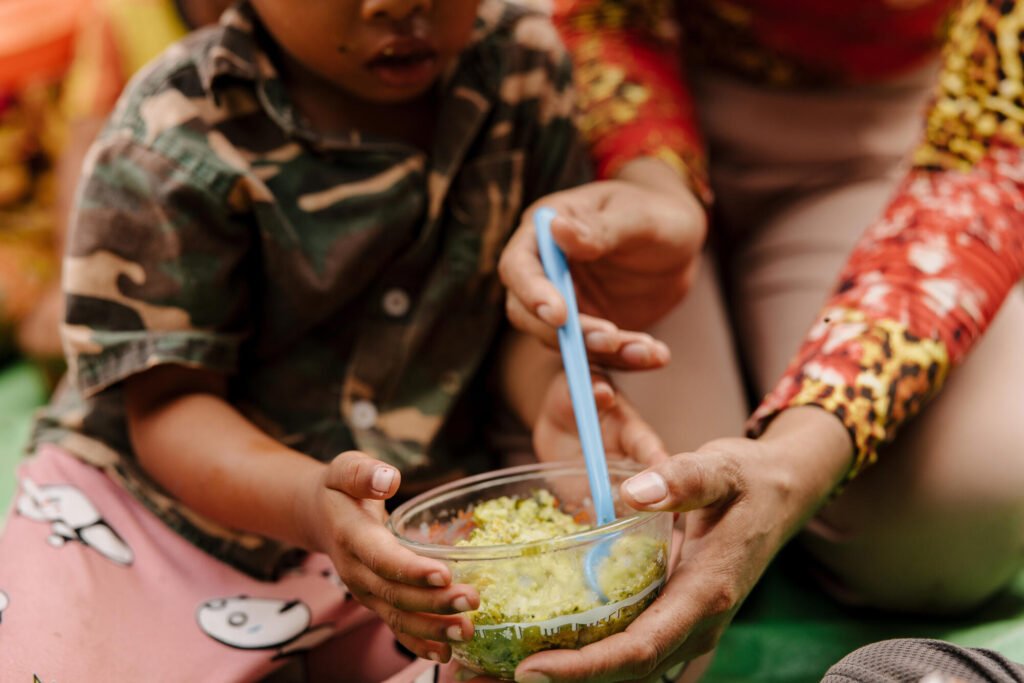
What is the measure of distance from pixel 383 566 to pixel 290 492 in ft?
0.54

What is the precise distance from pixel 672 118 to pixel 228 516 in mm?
586

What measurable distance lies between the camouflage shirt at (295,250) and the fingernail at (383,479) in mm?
281

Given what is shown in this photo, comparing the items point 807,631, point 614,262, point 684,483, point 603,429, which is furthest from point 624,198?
point 807,631

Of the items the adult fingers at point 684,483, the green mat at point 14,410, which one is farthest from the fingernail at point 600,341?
the green mat at point 14,410

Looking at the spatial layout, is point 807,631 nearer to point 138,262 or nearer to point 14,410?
point 138,262

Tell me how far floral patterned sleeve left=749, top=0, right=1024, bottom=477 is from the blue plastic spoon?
0.59 ft

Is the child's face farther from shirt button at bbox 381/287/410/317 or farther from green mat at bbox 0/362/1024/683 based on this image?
green mat at bbox 0/362/1024/683

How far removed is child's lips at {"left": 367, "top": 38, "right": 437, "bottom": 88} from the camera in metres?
0.78

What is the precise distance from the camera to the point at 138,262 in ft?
2.62

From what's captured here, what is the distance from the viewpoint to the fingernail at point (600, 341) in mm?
702

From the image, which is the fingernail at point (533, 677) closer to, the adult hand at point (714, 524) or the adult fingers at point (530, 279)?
the adult hand at point (714, 524)

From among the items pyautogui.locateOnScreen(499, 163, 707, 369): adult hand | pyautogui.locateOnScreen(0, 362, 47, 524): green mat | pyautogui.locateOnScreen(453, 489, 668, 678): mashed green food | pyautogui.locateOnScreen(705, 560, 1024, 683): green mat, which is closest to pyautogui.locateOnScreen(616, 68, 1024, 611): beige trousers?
pyautogui.locateOnScreen(705, 560, 1024, 683): green mat

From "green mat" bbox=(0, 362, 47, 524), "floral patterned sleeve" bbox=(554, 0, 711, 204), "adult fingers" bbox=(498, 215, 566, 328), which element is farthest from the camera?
"green mat" bbox=(0, 362, 47, 524)

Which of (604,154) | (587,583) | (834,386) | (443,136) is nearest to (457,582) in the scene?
(587,583)
